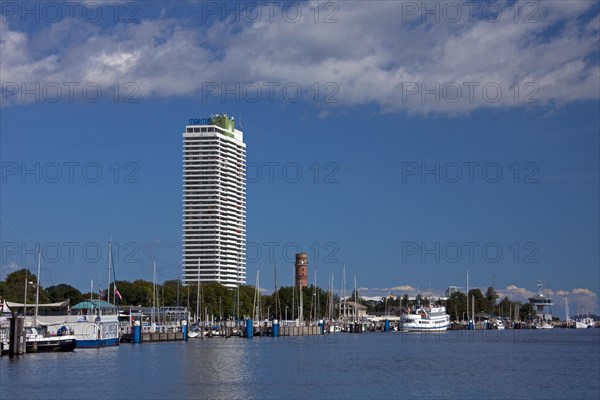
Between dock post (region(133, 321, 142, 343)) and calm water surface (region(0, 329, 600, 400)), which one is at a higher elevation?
dock post (region(133, 321, 142, 343))

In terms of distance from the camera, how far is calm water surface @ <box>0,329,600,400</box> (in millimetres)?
80438

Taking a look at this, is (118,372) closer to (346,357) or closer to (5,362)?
(5,362)

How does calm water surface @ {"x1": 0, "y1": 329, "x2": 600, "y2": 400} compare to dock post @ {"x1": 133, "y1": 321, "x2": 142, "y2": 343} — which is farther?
dock post @ {"x1": 133, "y1": 321, "x2": 142, "y2": 343}

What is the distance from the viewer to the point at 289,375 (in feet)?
319

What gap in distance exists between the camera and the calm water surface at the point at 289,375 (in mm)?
80438

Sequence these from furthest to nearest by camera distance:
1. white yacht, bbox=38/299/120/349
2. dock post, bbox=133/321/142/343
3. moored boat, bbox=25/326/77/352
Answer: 1. dock post, bbox=133/321/142/343
2. white yacht, bbox=38/299/120/349
3. moored boat, bbox=25/326/77/352

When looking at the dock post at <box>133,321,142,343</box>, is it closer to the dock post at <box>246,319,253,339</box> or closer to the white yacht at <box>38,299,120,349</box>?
the white yacht at <box>38,299,120,349</box>

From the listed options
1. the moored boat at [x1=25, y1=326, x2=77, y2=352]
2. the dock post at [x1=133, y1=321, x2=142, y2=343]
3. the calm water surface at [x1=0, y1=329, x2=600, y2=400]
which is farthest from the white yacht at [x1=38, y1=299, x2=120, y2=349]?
the dock post at [x1=133, y1=321, x2=142, y2=343]

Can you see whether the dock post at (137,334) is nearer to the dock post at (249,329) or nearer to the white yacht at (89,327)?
the white yacht at (89,327)

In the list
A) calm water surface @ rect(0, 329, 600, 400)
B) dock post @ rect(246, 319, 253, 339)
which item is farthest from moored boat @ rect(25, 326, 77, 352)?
dock post @ rect(246, 319, 253, 339)

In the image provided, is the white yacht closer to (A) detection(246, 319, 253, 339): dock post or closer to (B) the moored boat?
(B) the moored boat

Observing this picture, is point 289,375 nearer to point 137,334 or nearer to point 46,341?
point 46,341

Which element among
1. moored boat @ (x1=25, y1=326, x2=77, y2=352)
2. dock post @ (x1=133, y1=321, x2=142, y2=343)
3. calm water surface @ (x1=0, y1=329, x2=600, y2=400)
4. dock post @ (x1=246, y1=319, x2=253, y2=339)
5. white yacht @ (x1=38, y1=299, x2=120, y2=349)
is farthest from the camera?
dock post @ (x1=246, y1=319, x2=253, y2=339)

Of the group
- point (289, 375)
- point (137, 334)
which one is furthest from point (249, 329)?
point (289, 375)
